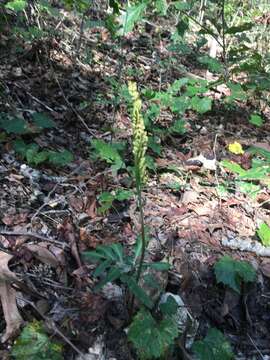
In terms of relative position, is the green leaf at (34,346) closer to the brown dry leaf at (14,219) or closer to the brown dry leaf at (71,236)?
the brown dry leaf at (71,236)

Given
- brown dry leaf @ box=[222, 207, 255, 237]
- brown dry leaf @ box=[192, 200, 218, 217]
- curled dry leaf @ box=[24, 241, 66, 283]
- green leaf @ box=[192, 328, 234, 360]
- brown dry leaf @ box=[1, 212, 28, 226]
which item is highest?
brown dry leaf @ box=[1, 212, 28, 226]

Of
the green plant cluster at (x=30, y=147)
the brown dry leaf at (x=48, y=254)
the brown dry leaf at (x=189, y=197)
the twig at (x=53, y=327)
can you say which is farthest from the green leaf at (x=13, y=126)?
the twig at (x=53, y=327)

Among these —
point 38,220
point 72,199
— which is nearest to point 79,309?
point 38,220

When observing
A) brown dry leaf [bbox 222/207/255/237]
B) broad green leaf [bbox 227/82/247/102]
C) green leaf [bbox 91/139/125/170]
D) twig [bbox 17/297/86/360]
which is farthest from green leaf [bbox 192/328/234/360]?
broad green leaf [bbox 227/82/247/102]

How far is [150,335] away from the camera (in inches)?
68.7

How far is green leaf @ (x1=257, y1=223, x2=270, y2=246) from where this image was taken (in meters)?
2.54

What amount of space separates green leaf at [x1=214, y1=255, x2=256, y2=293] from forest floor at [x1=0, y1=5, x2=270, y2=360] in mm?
88

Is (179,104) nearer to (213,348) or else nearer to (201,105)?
(201,105)

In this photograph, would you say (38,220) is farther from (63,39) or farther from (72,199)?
(63,39)

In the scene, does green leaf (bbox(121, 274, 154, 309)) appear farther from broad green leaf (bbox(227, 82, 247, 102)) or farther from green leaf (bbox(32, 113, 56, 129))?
broad green leaf (bbox(227, 82, 247, 102))

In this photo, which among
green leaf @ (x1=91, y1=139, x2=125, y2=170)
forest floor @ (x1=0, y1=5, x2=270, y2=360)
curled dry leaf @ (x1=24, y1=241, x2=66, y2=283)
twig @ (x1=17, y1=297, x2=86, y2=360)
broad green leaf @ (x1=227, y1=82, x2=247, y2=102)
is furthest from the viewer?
broad green leaf @ (x1=227, y1=82, x2=247, y2=102)

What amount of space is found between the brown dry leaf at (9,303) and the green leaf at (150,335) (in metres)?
0.47

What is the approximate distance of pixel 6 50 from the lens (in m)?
4.06

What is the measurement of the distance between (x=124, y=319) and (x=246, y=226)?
3.63 ft
